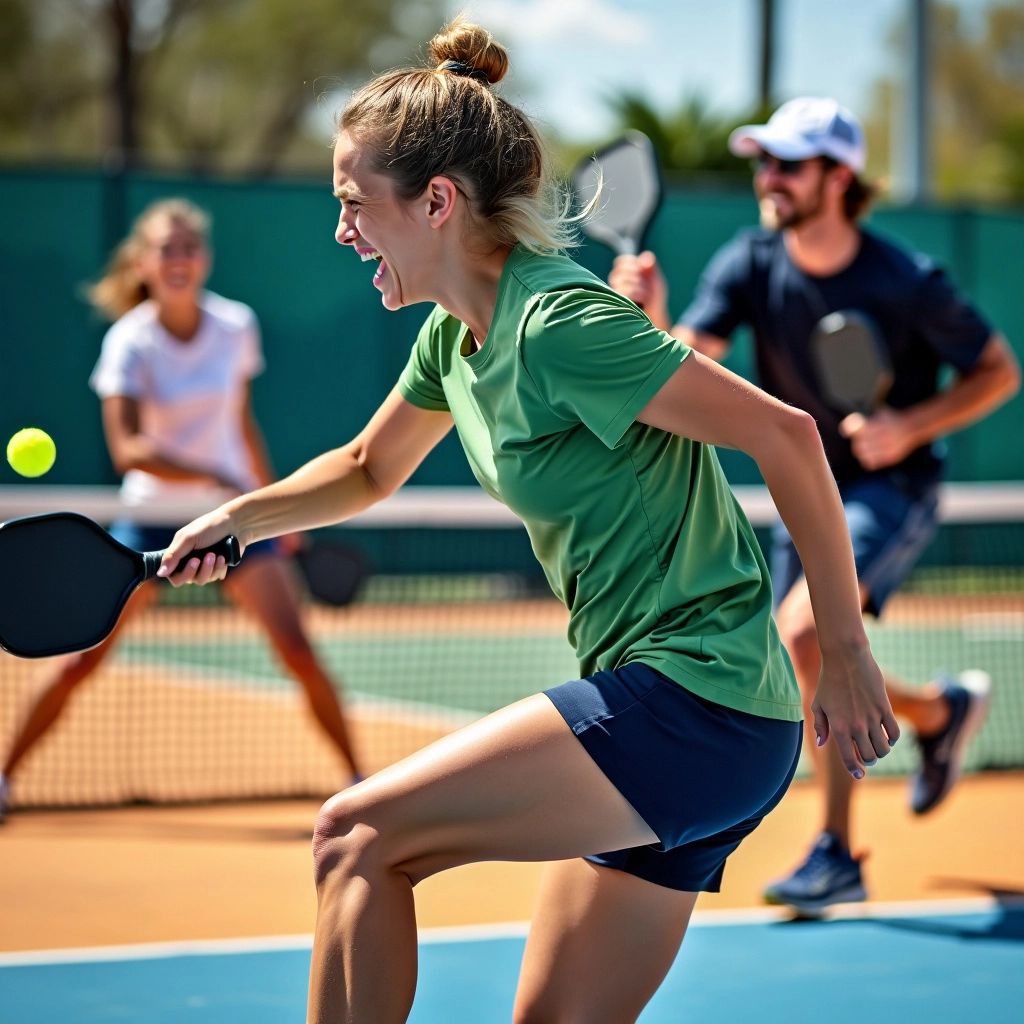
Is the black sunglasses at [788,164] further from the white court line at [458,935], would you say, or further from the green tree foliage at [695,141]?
the green tree foliage at [695,141]

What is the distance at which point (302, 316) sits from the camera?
11195 mm

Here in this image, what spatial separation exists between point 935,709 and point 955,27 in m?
43.7

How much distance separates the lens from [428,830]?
2.17 m

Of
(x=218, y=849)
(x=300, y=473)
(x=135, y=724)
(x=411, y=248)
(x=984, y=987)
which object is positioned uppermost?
(x=411, y=248)

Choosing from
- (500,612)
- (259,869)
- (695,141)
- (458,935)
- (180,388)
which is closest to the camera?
(458,935)

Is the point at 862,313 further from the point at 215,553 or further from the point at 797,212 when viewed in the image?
the point at 215,553

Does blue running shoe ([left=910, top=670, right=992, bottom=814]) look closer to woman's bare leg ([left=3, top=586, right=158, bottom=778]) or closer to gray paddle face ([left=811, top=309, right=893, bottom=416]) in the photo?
gray paddle face ([left=811, top=309, right=893, bottom=416])

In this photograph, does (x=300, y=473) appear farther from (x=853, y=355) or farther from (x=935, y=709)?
(x=935, y=709)

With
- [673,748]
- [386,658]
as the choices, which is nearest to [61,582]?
[673,748]

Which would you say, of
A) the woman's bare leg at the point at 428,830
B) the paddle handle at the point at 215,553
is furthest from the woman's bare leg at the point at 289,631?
the woman's bare leg at the point at 428,830

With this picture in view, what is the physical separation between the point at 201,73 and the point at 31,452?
122 feet

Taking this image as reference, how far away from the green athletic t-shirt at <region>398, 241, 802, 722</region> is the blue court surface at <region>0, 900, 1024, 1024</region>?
1.52 meters

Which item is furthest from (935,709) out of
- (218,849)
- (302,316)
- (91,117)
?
(91,117)

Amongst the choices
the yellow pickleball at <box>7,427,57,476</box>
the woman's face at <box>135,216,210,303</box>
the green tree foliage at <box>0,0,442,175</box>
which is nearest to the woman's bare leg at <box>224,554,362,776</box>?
the woman's face at <box>135,216,210,303</box>
